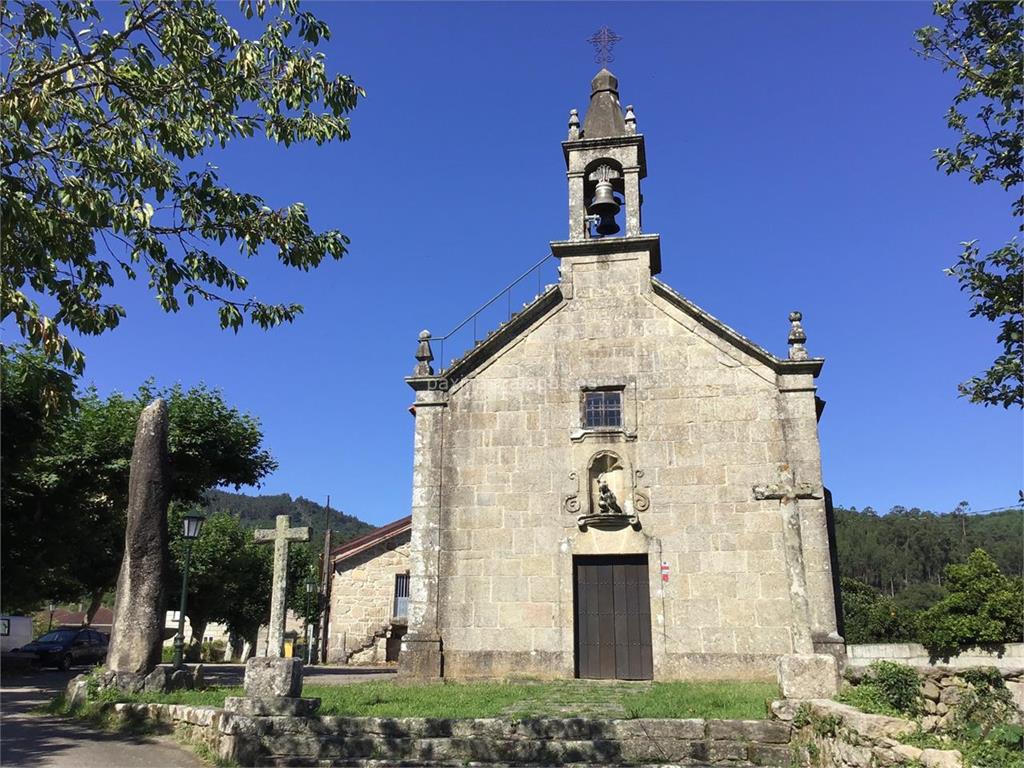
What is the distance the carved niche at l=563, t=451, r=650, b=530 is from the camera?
15247 mm

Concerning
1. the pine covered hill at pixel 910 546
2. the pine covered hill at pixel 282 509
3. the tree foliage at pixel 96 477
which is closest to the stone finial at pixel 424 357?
the tree foliage at pixel 96 477

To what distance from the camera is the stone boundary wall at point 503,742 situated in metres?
8.51

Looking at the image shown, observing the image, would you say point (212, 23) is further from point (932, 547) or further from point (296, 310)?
point (932, 547)

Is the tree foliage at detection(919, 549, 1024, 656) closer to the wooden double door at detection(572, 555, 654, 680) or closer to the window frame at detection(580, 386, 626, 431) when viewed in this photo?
the wooden double door at detection(572, 555, 654, 680)

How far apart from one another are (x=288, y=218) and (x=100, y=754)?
271 inches

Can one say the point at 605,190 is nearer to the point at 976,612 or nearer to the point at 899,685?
the point at 899,685

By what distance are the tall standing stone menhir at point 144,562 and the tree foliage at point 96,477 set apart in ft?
13.5

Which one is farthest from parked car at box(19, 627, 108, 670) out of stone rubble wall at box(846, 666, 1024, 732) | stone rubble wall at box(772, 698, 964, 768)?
stone rubble wall at box(846, 666, 1024, 732)

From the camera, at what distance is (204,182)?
26.8 feet

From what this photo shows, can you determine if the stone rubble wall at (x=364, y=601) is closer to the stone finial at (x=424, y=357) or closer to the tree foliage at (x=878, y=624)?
the stone finial at (x=424, y=357)

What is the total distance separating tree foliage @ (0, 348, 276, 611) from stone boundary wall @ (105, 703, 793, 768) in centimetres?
1041

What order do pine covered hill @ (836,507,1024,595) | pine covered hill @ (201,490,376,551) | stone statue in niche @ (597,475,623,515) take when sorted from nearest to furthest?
stone statue in niche @ (597,475,623,515) < pine covered hill @ (836,507,1024,595) < pine covered hill @ (201,490,376,551)

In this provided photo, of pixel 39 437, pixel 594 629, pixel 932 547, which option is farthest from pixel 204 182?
pixel 932 547

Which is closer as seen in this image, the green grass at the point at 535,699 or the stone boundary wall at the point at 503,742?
the stone boundary wall at the point at 503,742
